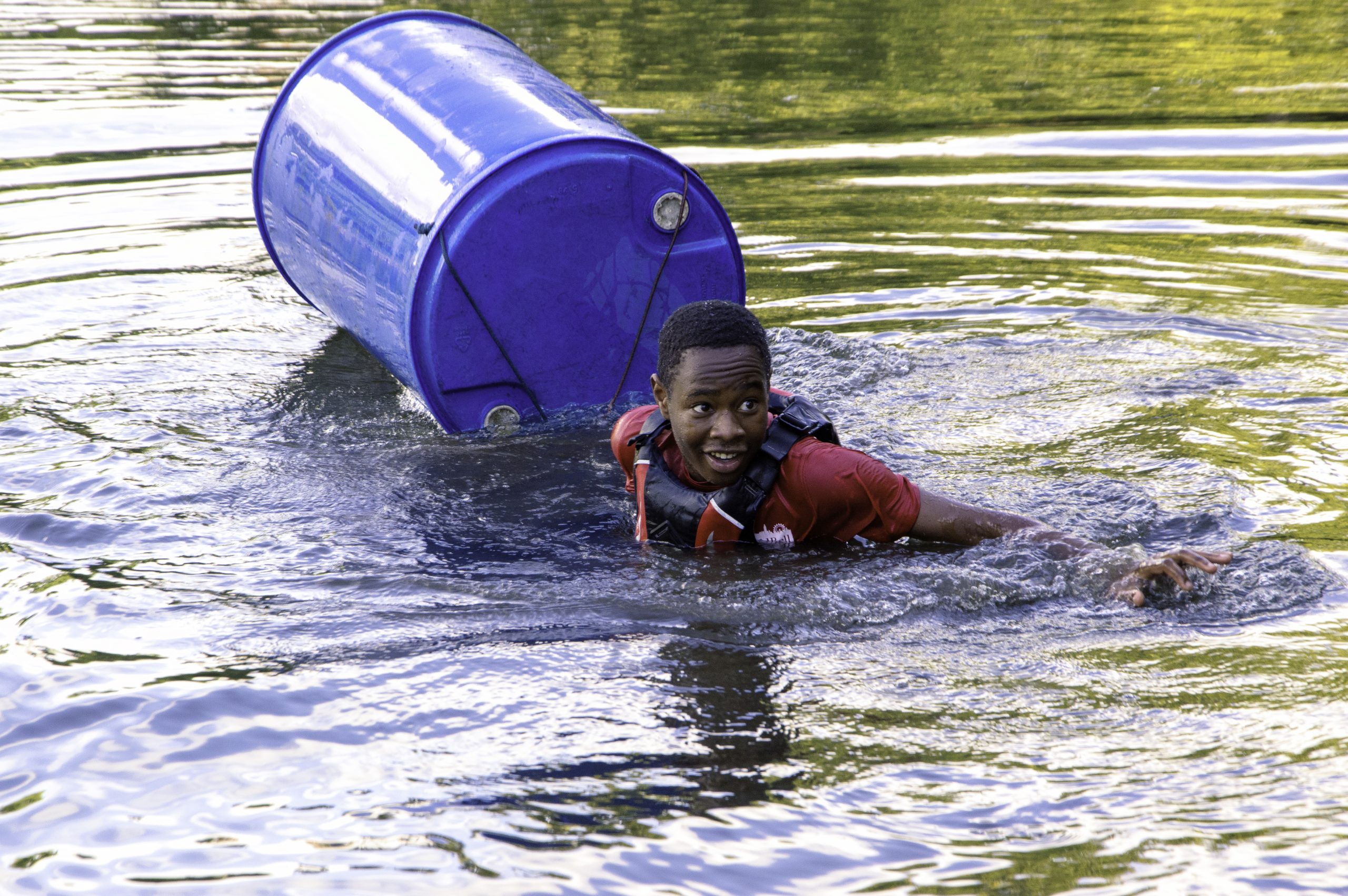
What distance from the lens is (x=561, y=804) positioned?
8.90ft

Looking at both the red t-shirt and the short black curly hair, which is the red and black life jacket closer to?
the red t-shirt

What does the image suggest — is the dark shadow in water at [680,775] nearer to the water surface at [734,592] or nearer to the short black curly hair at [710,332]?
the water surface at [734,592]

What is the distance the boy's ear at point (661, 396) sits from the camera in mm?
4012

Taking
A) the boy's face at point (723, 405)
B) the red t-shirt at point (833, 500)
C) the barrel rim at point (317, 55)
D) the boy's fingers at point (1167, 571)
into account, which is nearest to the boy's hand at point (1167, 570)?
the boy's fingers at point (1167, 571)

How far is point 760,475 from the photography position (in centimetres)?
377

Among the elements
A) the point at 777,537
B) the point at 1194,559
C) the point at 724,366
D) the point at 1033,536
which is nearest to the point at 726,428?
the point at 724,366

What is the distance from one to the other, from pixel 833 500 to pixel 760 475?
0.23 meters

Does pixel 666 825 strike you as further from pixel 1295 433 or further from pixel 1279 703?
pixel 1295 433

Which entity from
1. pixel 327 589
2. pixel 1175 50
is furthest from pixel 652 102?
pixel 327 589

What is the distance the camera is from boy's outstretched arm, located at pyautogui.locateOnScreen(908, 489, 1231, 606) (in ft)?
11.1

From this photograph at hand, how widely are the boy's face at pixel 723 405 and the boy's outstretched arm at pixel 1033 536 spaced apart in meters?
0.55

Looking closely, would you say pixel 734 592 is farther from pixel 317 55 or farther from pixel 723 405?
pixel 317 55

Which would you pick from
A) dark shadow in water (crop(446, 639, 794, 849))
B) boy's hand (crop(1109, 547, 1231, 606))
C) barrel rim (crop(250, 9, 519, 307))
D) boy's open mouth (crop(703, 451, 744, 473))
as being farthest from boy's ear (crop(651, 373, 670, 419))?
barrel rim (crop(250, 9, 519, 307))

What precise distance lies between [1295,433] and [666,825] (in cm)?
316
